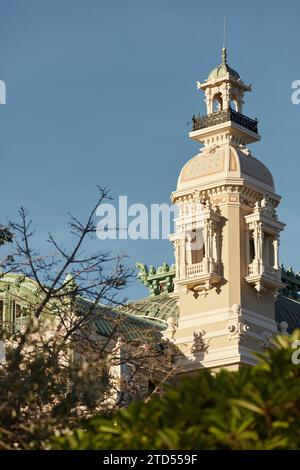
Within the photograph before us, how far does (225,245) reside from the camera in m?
58.7

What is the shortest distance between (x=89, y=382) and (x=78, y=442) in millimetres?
6505

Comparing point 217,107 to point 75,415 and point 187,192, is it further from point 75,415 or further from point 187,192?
point 75,415

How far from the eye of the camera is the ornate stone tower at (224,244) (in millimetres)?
57312

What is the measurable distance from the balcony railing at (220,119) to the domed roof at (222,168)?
1060 mm

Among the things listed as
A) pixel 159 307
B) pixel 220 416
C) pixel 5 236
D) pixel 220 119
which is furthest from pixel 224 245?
pixel 220 416

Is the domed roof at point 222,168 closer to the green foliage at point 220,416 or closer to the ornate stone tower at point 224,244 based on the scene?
the ornate stone tower at point 224,244

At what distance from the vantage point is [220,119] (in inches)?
2384

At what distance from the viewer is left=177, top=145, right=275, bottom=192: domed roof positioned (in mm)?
58781

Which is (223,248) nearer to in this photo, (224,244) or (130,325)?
(224,244)

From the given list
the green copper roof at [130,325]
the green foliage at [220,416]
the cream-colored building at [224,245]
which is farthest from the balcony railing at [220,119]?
the green foliage at [220,416]

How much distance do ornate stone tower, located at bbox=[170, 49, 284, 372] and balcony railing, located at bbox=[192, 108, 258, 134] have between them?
37 millimetres

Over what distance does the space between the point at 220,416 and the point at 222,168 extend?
37840 mm

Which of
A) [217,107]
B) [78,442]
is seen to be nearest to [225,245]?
[217,107]

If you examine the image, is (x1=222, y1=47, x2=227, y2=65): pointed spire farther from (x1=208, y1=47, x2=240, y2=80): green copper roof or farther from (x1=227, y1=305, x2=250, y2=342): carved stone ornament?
(x1=227, y1=305, x2=250, y2=342): carved stone ornament
